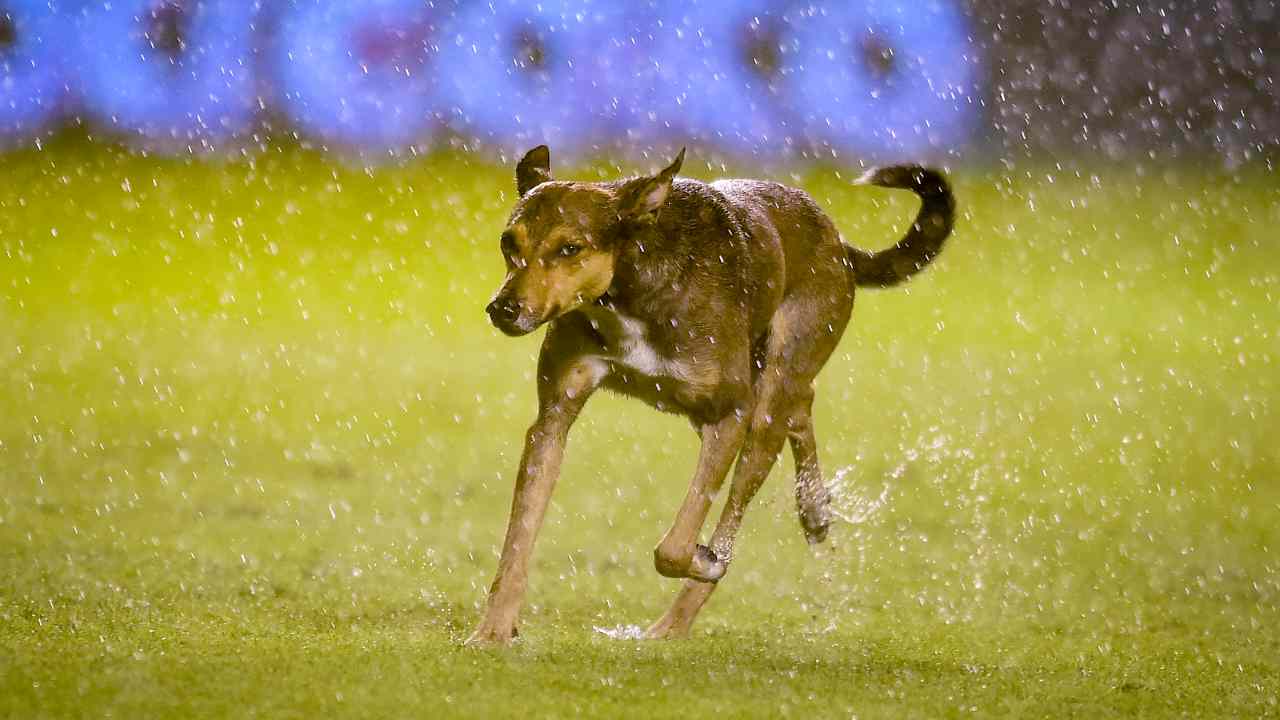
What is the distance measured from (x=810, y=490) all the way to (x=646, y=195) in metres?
1.66

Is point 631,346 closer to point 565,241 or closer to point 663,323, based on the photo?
point 663,323

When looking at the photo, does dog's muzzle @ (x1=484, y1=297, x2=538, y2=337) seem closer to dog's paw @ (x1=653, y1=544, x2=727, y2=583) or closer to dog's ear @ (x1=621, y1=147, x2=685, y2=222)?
dog's ear @ (x1=621, y1=147, x2=685, y2=222)

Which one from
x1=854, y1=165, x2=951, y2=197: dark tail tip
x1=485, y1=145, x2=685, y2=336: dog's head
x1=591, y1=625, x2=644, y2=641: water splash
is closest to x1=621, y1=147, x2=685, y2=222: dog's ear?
x1=485, y1=145, x2=685, y2=336: dog's head

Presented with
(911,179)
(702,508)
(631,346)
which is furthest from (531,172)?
(911,179)

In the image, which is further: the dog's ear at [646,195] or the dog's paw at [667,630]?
the dog's paw at [667,630]

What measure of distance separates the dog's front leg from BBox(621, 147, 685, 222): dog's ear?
18.4 inches

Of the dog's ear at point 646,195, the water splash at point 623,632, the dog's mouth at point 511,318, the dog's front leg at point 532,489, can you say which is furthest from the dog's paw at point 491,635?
the dog's ear at point 646,195

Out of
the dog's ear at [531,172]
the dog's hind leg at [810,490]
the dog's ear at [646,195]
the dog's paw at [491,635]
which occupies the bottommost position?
the dog's paw at [491,635]

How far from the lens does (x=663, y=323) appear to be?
4.61 m

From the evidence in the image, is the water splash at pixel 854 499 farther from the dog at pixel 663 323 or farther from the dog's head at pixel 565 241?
the dog's head at pixel 565 241

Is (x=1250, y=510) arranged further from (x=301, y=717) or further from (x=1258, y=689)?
(x=301, y=717)

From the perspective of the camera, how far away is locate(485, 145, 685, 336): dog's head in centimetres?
418

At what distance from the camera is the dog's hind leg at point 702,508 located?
4691mm

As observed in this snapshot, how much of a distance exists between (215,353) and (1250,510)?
5.68 metres
